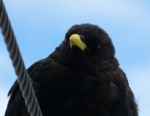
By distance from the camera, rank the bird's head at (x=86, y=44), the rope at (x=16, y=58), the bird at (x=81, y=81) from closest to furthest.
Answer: the rope at (x=16, y=58), the bird at (x=81, y=81), the bird's head at (x=86, y=44)

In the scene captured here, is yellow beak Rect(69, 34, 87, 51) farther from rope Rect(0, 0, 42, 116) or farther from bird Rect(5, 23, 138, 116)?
rope Rect(0, 0, 42, 116)

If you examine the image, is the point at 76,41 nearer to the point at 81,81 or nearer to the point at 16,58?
the point at 81,81

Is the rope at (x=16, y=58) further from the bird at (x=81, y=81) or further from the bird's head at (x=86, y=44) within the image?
the bird's head at (x=86, y=44)

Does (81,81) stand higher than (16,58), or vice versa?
(16,58)

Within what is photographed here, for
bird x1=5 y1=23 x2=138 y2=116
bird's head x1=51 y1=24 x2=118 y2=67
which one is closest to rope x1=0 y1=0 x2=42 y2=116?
bird x1=5 y1=23 x2=138 y2=116

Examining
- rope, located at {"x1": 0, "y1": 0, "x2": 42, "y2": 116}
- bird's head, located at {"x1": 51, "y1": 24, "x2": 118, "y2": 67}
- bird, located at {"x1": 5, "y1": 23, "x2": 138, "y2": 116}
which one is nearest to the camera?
rope, located at {"x1": 0, "y1": 0, "x2": 42, "y2": 116}

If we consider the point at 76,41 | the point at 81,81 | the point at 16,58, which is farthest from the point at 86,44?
the point at 16,58

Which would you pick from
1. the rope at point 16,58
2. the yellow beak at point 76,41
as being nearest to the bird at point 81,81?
the yellow beak at point 76,41

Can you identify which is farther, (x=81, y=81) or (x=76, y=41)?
(x=81, y=81)
